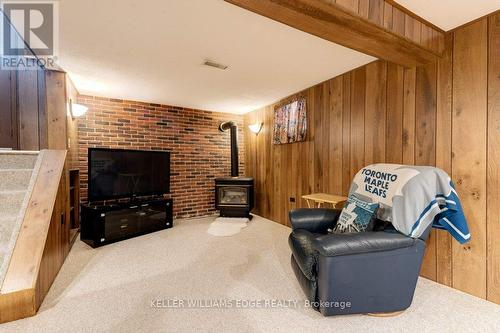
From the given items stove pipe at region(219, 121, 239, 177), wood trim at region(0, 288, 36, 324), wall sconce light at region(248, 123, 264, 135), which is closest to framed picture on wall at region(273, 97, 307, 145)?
wall sconce light at region(248, 123, 264, 135)

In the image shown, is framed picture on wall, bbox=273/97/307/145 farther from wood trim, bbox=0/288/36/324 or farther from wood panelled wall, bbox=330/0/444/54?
wood trim, bbox=0/288/36/324

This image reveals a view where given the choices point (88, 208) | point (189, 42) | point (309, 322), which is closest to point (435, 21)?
point (189, 42)

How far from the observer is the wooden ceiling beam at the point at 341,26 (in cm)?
139

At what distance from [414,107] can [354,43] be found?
1.01 metres

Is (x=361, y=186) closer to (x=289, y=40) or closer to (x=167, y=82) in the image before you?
(x=289, y=40)

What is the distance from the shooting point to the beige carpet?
160 centimetres

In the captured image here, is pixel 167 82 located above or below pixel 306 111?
above

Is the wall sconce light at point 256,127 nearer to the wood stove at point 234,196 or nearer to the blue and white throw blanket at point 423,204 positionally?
the wood stove at point 234,196

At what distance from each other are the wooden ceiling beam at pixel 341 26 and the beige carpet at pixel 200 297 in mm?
2033

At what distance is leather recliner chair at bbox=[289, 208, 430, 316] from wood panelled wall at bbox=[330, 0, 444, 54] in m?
1.48

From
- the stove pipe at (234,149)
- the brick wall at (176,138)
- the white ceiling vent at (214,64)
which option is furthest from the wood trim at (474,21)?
the brick wall at (176,138)

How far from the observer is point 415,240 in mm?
1636

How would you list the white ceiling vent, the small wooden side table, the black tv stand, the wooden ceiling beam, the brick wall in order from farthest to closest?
the brick wall < the black tv stand < the small wooden side table < the white ceiling vent < the wooden ceiling beam

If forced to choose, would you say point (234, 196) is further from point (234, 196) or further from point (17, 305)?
point (17, 305)
